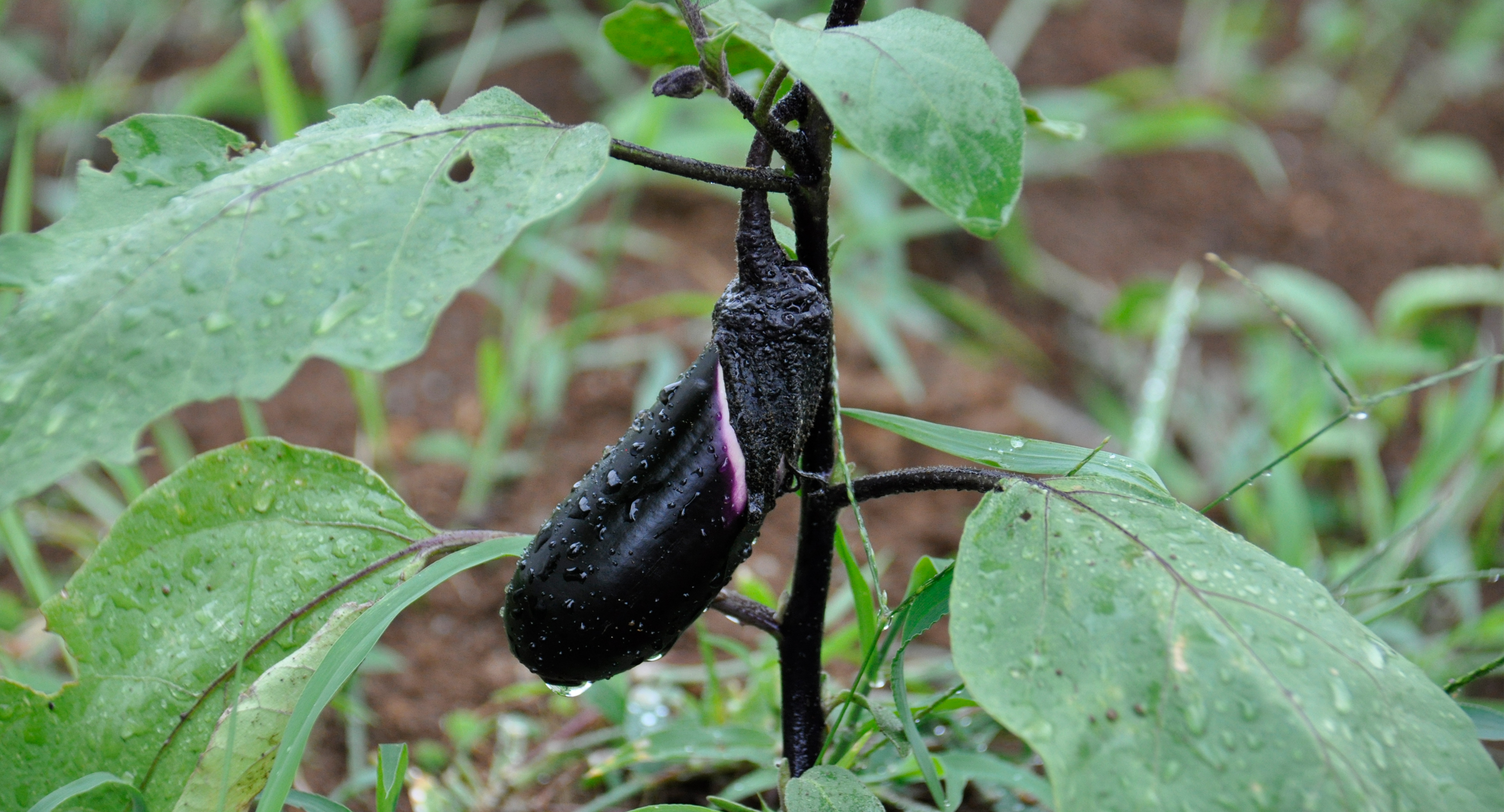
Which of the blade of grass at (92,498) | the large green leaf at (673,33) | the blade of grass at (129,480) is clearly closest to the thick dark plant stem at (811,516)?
the large green leaf at (673,33)

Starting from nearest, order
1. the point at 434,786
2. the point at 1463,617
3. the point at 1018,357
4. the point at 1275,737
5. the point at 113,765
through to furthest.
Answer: the point at 1275,737, the point at 113,765, the point at 434,786, the point at 1463,617, the point at 1018,357

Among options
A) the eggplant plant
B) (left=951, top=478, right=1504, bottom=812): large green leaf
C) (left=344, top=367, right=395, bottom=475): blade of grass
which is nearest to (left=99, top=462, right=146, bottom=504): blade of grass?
(left=344, top=367, right=395, bottom=475): blade of grass

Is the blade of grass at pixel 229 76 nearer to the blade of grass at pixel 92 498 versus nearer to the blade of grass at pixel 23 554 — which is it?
the blade of grass at pixel 92 498

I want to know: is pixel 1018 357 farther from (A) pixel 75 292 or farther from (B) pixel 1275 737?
(A) pixel 75 292

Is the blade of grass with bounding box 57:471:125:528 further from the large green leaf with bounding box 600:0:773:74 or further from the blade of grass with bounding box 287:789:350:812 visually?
the large green leaf with bounding box 600:0:773:74

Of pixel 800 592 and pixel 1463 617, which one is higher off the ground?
pixel 800 592

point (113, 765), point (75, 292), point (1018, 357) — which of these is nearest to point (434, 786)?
point (113, 765)

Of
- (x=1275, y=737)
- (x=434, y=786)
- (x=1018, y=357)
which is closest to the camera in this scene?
(x=1275, y=737)
